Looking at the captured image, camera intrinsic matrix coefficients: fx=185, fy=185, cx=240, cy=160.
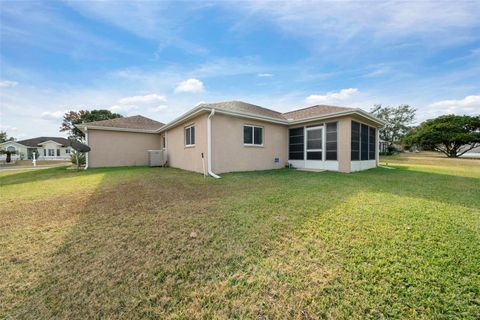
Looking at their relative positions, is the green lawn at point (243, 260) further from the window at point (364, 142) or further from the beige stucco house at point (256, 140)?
the window at point (364, 142)

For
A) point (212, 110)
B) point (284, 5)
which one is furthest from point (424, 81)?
point (212, 110)

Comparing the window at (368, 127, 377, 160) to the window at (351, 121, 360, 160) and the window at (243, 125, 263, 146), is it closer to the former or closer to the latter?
the window at (351, 121, 360, 160)

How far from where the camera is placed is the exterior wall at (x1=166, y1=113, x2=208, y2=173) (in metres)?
8.35

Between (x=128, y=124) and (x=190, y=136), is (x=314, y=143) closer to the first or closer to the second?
(x=190, y=136)

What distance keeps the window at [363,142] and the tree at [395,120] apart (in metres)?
28.8

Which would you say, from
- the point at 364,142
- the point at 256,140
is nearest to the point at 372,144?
the point at 364,142

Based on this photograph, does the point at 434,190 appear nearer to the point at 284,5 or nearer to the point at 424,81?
the point at 284,5

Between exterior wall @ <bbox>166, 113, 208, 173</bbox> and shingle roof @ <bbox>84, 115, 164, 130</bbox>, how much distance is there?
253 centimetres

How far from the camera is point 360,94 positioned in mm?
15016

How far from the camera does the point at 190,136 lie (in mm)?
9758

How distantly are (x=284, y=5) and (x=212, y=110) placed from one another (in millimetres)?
5040

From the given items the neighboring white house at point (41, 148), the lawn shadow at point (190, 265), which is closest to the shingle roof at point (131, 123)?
the lawn shadow at point (190, 265)

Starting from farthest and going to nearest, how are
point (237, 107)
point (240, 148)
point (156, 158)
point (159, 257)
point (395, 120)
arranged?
point (395, 120) < point (156, 158) < point (237, 107) < point (240, 148) < point (159, 257)

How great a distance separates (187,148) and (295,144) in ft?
20.0
